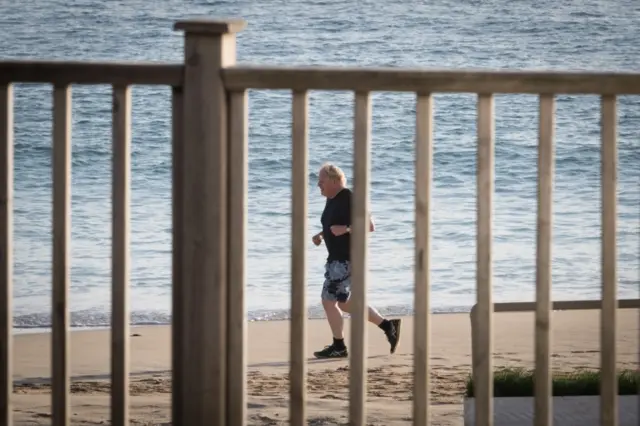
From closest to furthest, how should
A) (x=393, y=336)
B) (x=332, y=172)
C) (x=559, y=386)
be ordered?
(x=559, y=386) < (x=332, y=172) < (x=393, y=336)

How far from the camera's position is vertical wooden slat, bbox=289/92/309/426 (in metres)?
3.12

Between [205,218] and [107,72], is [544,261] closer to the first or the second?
[205,218]

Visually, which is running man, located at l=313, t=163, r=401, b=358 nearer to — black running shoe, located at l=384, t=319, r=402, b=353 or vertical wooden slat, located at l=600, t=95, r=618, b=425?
black running shoe, located at l=384, t=319, r=402, b=353

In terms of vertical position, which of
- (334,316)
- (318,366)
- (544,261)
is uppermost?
(544,261)

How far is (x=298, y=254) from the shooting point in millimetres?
3172

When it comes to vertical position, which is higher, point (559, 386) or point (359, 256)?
point (359, 256)

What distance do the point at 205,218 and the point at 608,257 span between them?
104 cm

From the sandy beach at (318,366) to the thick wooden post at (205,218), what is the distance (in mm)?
2383

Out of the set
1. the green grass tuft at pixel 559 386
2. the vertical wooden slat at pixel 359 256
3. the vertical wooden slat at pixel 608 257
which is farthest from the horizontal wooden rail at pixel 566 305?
the vertical wooden slat at pixel 359 256

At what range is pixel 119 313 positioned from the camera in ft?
10.6

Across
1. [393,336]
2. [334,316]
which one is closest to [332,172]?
[334,316]

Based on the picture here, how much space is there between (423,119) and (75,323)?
9123mm

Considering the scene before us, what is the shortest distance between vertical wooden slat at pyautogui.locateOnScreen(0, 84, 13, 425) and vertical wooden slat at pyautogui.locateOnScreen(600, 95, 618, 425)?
152cm

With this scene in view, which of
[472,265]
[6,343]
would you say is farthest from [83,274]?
[6,343]
